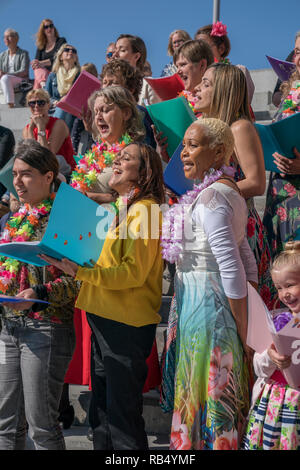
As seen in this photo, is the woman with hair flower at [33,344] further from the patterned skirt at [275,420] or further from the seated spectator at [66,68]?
the seated spectator at [66,68]

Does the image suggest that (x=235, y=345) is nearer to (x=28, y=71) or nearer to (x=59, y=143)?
(x=59, y=143)

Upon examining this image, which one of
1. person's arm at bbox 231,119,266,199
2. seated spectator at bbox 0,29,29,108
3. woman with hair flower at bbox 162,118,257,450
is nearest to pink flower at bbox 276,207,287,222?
person's arm at bbox 231,119,266,199

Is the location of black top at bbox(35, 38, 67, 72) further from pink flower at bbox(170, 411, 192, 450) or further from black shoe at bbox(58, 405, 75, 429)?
pink flower at bbox(170, 411, 192, 450)

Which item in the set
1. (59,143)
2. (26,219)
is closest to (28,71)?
(59,143)

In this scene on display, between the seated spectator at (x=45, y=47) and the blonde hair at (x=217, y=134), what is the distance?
6.83 meters

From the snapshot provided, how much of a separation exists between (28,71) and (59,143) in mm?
6078

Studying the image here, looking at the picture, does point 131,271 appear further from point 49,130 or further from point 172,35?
point 172,35

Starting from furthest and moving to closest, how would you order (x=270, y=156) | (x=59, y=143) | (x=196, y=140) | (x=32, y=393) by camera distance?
(x=59, y=143) < (x=270, y=156) < (x=32, y=393) < (x=196, y=140)

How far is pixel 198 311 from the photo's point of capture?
8.07 ft

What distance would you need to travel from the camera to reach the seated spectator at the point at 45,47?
8.82 m

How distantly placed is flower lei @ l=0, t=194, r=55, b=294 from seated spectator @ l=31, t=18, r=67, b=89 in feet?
20.7

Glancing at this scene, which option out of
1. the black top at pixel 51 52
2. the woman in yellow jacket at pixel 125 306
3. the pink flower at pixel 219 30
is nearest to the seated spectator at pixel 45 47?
the black top at pixel 51 52

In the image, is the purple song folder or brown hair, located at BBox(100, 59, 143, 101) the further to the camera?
the purple song folder

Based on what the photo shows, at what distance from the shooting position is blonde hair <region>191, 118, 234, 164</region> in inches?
100
